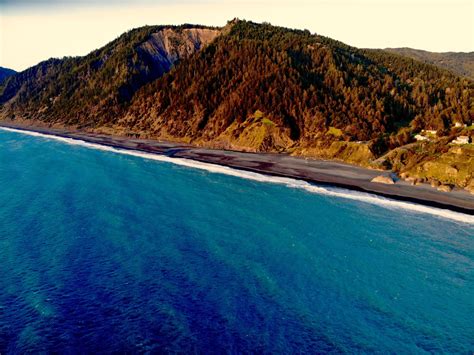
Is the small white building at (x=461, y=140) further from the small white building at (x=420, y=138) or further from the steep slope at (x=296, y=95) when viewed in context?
the steep slope at (x=296, y=95)

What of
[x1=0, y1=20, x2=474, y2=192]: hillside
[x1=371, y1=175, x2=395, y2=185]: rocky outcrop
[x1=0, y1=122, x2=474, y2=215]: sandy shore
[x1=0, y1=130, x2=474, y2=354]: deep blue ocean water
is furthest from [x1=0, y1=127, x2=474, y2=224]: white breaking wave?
[x1=0, y1=20, x2=474, y2=192]: hillside

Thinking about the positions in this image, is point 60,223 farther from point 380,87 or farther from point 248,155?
point 380,87

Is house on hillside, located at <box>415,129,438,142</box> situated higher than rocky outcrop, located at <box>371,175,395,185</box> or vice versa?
house on hillside, located at <box>415,129,438,142</box>

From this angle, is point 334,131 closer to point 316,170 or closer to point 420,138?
Result: point 420,138

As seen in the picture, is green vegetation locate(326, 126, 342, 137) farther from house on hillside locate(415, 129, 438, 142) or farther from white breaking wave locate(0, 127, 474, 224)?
white breaking wave locate(0, 127, 474, 224)

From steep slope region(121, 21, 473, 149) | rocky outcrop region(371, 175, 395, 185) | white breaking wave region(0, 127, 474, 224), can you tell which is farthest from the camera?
steep slope region(121, 21, 473, 149)

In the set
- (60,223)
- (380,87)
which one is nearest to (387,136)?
(380,87)
